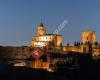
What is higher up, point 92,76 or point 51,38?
point 51,38

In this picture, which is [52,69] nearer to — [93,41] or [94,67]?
[94,67]

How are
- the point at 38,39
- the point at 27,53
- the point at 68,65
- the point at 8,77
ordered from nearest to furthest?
the point at 8,77 → the point at 68,65 → the point at 27,53 → the point at 38,39

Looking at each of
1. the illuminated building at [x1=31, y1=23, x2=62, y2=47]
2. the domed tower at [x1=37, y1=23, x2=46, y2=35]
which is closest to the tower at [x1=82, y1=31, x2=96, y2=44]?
the illuminated building at [x1=31, y1=23, x2=62, y2=47]

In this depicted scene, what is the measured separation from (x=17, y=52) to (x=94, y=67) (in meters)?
20.7

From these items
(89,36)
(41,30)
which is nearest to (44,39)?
(41,30)

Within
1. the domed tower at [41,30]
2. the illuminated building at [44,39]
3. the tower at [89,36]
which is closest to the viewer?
the tower at [89,36]

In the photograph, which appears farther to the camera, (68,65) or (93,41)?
(93,41)

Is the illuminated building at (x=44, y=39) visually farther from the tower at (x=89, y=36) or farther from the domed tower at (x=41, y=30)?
the tower at (x=89, y=36)

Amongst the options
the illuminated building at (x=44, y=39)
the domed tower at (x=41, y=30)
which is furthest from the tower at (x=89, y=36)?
the domed tower at (x=41, y=30)

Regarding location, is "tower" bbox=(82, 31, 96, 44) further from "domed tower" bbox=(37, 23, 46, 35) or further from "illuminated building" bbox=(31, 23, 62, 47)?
"domed tower" bbox=(37, 23, 46, 35)

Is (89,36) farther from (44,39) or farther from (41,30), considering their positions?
(41,30)

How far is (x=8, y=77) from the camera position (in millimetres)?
44094

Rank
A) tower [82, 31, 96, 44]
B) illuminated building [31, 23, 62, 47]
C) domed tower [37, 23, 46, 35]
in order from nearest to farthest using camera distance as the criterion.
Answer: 1. tower [82, 31, 96, 44]
2. illuminated building [31, 23, 62, 47]
3. domed tower [37, 23, 46, 35]

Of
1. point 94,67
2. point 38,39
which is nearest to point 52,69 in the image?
point 94,67
